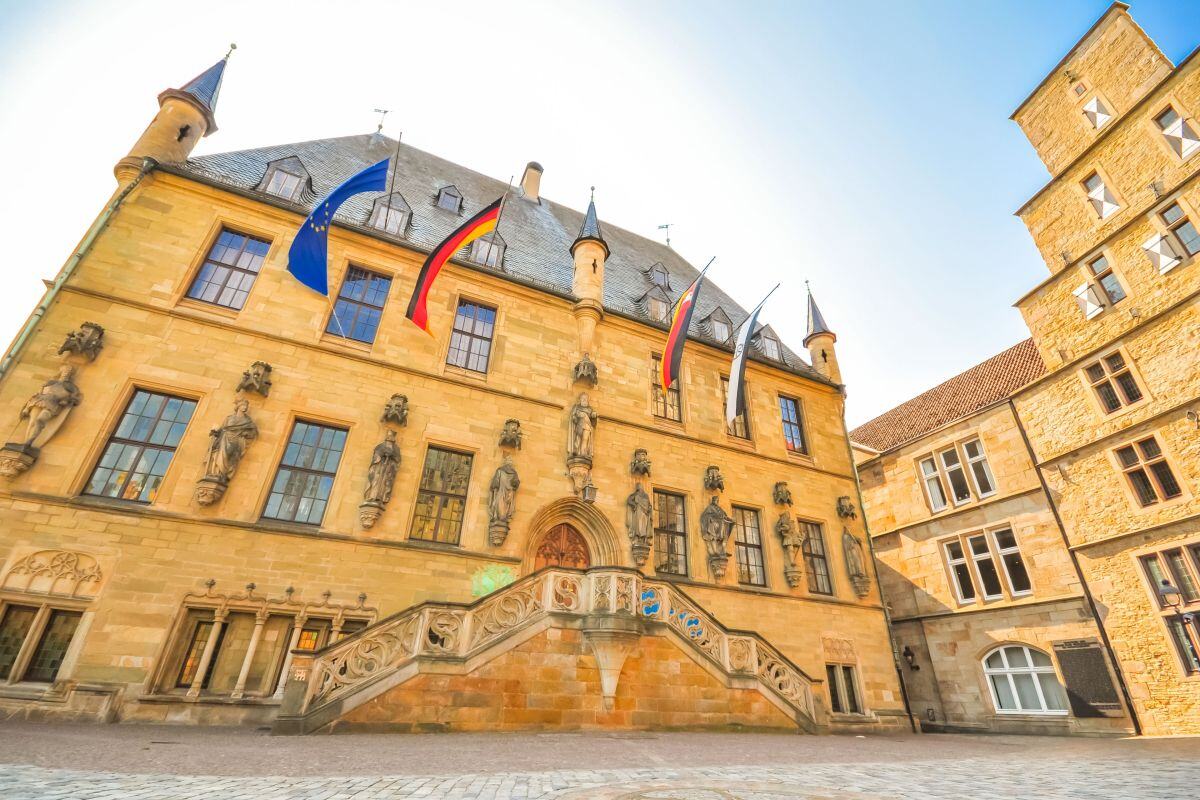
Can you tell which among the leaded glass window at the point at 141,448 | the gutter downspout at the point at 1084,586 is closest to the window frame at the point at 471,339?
the leaded glass window at the point at 141,448

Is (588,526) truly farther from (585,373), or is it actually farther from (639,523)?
(585,373)

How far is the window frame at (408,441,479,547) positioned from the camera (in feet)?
35.7

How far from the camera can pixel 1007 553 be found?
1516 centimetres

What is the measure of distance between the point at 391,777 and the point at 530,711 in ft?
13.9

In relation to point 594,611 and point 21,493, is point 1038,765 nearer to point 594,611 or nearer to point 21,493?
point 594,611

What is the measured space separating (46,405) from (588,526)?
33.9 feet

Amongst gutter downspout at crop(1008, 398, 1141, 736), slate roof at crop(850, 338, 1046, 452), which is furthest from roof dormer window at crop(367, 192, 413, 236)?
gutter downspout at crop(1008, 398, 1141, 736)

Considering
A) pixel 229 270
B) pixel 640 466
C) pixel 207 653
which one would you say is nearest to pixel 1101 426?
pixel 640 466

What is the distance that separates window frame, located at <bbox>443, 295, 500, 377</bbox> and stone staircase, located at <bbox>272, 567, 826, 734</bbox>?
20.2 ft

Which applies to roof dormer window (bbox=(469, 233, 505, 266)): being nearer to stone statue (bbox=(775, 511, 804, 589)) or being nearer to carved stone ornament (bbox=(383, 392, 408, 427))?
carved stone ornament (bbox=(383, 392, 408, 427))

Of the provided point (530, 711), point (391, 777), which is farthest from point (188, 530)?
point (391, 777)

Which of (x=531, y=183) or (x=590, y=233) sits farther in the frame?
(x=531, y=183)

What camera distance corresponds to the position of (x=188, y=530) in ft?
30.3

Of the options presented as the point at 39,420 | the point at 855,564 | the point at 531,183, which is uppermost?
the point at 531,183
